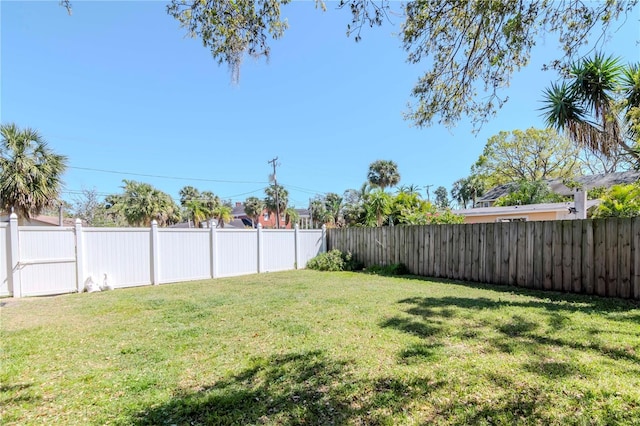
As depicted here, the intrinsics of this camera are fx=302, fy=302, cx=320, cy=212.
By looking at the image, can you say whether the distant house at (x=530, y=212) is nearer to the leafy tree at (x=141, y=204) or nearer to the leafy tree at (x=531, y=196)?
the leafy tree at (x=531, y=196)

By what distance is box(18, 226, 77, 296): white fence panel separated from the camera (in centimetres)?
632

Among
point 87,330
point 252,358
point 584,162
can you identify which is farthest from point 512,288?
point 584,162

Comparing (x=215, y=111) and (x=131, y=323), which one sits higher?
(x=215, y=111)

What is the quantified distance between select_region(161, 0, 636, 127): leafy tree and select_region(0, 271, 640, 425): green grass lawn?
9.59ft

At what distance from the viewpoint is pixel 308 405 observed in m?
2.13

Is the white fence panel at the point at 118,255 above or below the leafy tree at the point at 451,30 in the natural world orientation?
below

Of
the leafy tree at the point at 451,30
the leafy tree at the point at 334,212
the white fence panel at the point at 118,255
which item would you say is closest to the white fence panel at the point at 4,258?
the white fence panel at the point at 118,255

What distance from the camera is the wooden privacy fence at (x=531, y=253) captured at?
532cm

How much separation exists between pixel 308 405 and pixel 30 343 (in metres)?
3.57

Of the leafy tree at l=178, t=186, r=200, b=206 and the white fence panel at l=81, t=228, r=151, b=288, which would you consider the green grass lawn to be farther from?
the leafy tree at l=178, t=186, r=200, b=206

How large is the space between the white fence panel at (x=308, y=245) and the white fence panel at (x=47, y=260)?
6416 millimetres

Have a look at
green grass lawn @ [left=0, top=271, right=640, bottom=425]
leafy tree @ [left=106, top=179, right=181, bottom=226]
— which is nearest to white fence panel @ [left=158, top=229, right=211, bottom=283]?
green grass lawn @ [left=0, top=271, right=640, bottom=425]

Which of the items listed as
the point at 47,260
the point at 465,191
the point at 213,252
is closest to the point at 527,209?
the point at 213,252

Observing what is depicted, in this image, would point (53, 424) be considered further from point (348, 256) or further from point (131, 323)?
point (348, 256)
